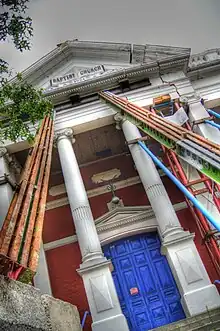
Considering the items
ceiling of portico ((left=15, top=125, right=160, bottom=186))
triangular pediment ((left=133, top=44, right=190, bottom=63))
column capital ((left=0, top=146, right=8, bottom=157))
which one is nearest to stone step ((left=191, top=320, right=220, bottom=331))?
ceiling of portico ((left=15, top=125, right=160, bottom=186))

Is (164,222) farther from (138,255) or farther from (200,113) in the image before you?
(200,113)

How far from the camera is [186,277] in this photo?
20.8ft

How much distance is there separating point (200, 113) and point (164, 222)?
3.72m

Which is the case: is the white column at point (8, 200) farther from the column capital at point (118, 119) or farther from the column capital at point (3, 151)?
the column capital at point (118, 119)

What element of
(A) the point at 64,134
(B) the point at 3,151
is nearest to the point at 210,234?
(A) the point at 64,134

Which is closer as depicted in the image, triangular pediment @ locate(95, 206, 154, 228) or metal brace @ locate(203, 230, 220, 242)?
metal brace @ locate(203, 230, 220, 242)

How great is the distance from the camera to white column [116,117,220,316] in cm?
601

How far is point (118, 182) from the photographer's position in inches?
427

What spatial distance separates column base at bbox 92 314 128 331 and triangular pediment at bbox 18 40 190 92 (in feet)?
23.1

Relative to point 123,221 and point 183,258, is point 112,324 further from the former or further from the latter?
point 123,221

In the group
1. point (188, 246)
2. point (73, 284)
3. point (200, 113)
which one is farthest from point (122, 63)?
point (73, 284)

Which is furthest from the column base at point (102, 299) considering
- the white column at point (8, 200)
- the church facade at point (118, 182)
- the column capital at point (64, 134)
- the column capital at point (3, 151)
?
the column capital at point (3, 151)

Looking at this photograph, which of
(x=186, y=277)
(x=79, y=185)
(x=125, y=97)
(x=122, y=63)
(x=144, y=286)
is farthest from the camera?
(x=122, y=63)

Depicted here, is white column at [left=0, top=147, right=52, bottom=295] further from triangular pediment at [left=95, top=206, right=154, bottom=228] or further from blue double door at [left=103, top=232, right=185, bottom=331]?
triangular pediment at [left=95, top=206, right=154, bottom=228]
